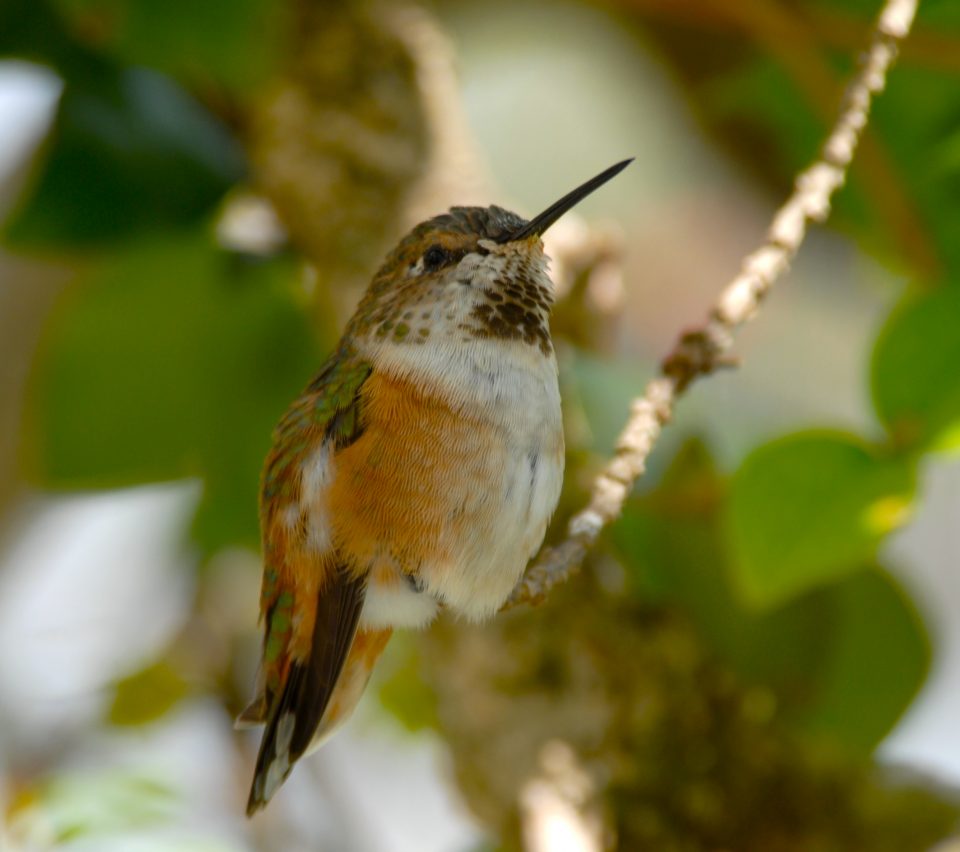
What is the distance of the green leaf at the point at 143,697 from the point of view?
2.19m

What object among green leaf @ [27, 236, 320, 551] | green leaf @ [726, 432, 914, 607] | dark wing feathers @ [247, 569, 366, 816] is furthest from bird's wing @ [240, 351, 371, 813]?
green leaf @ [27, 236, 320, 551]

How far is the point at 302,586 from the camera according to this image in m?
1.04

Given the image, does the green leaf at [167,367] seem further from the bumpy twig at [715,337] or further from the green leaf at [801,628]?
the bumpy twig at [715,337]

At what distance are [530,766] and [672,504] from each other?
1.23 feet

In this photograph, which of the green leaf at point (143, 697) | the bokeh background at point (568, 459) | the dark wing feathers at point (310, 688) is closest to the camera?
the dark wing feathers at point (310, 688)

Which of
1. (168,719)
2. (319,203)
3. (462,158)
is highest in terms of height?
(462,158)

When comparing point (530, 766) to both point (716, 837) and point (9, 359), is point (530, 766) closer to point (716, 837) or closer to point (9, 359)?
point (716, 837)

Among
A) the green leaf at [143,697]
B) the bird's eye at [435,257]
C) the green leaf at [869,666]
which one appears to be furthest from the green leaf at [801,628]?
the green leaf at [143,697]

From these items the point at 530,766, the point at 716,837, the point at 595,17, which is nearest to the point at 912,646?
the point at 716,837

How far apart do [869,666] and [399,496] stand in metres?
0.84

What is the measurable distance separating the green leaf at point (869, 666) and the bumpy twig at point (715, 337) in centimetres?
74

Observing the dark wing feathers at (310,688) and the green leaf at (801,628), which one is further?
the green leaf at (801,628)

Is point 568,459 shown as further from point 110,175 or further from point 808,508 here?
point 110,175

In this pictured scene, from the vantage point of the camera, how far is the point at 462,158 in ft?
5.78
